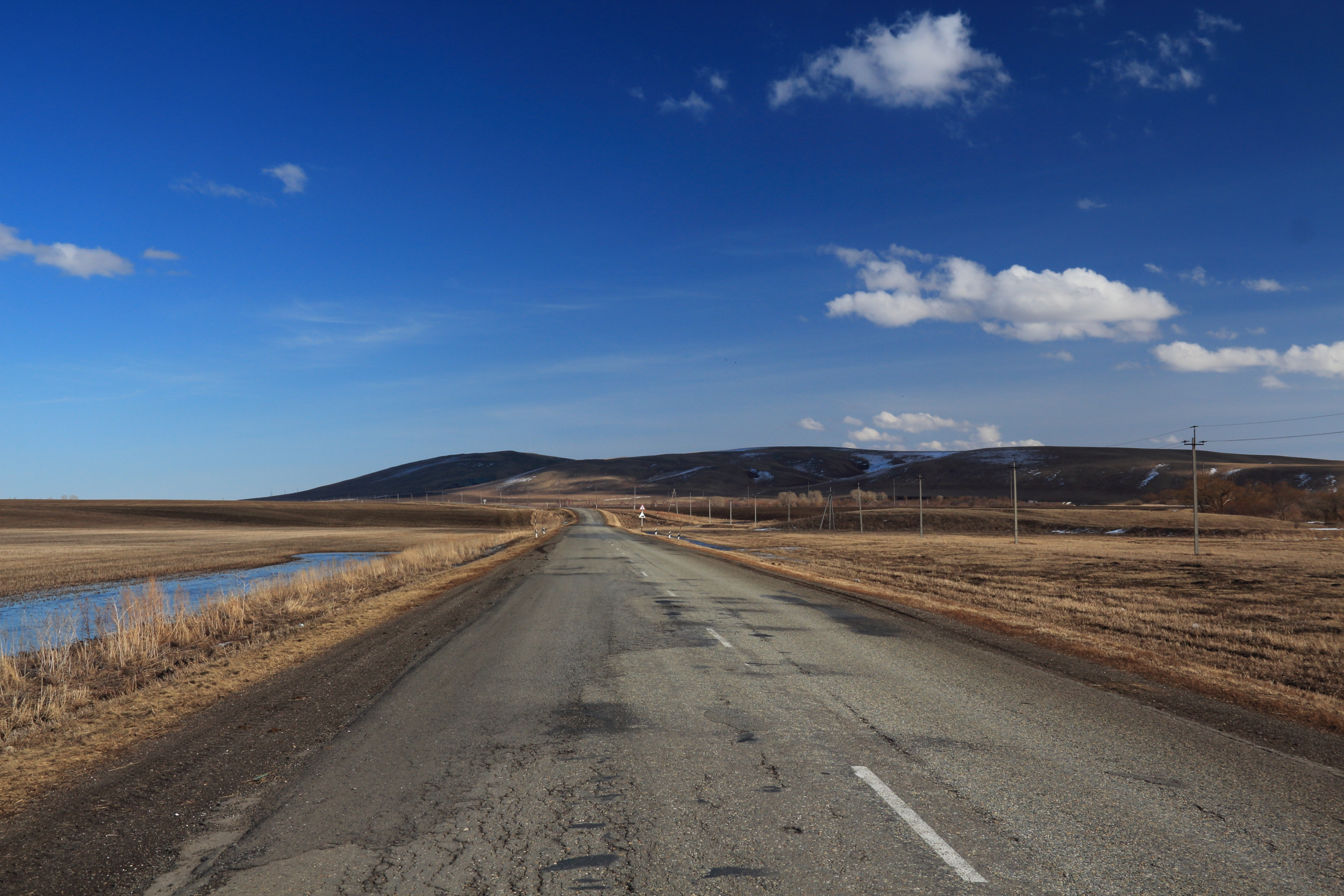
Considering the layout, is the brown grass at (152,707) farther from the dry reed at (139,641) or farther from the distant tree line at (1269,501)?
the distant tree line at (1269,501)

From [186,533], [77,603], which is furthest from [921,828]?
[186,533]

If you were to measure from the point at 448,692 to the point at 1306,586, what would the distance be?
25299mm

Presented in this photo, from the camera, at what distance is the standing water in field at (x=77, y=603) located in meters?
17.1

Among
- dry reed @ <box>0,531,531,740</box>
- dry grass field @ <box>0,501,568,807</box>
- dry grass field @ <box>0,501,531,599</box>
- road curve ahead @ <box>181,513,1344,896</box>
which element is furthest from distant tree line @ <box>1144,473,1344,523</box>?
dry reed @ <box>0,531,531,740</box>

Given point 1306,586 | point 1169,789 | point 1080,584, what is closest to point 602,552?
point 1080,584

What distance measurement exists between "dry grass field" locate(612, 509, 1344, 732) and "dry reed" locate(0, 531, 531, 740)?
13.9 m

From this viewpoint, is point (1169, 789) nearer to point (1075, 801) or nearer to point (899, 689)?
point (1075, 801)

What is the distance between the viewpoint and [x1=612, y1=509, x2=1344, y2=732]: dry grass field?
1101 centimetres

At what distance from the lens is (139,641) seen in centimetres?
1377

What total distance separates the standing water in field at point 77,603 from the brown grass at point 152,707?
12.7ft

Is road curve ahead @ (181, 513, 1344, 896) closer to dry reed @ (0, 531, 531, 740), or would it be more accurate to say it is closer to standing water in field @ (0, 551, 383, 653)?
dry reed @ (0, 531, 531, 740)

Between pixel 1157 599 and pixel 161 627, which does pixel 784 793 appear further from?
pixel 1157 599

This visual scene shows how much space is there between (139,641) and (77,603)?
13.7 m

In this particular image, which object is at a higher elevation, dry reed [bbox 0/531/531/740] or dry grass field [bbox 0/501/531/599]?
dry reed [bbox 0/531/531/740]
